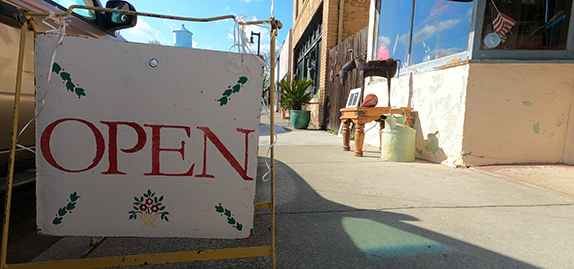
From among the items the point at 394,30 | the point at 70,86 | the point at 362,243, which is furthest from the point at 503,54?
the point at 70,86

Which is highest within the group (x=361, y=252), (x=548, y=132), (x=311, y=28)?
(x=311, y=28)

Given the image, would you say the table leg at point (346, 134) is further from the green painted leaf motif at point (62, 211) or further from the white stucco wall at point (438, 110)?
the green painted leaf motif at point (62, 211)

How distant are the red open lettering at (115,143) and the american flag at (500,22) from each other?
413 centimetres

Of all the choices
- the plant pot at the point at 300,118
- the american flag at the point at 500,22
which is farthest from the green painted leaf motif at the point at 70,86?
the plant pot at the point at 300,118

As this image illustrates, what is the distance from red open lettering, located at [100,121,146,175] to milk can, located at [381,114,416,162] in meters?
3.32

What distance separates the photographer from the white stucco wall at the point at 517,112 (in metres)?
3.31

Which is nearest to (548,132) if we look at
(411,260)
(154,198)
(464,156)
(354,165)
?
(464,156)

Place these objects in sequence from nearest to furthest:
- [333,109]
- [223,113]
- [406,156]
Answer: [223,113] → [406,156] → [333,109]

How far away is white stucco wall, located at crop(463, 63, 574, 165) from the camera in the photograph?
331cm

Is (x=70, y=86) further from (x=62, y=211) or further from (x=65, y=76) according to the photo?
(x=62, y=211)

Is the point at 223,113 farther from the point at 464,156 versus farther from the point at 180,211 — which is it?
the point at 464,156

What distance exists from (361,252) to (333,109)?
247 inches

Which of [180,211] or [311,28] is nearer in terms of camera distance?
[180,211]

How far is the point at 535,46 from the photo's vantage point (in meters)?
3.44
